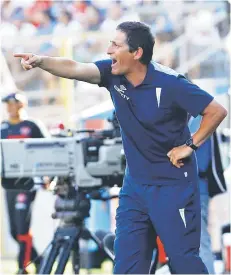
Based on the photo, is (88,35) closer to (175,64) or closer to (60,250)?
(175,64)

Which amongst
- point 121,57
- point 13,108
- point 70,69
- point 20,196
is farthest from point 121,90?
point 13,108

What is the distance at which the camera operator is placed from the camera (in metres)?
9.03

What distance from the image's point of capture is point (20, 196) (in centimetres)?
919

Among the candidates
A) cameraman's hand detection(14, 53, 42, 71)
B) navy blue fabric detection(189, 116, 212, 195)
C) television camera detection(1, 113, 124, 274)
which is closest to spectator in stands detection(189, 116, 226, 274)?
navy blue fabric detection(189, 116, 212, 195)

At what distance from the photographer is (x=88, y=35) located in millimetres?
11148

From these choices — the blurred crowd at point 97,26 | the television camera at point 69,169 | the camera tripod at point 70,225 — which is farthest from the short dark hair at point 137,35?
the blurred crowd at point 97,26

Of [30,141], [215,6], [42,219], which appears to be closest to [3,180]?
[30,141]

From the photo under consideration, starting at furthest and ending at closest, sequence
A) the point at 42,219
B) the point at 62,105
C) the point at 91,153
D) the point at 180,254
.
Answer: the point at 62,105 < the point at 42,219 < the point at 91,153 < the point at 180,254

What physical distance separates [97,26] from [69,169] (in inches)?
249

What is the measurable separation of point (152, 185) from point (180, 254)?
38 cm

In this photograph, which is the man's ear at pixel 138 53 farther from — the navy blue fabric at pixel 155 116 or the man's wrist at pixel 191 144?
the man's wrist at pixel 191 144

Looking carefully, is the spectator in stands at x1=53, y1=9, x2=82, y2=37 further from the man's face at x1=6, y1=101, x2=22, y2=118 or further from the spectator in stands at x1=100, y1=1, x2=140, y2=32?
the man's face at x1=6, y1=101, x2=22, y2=118

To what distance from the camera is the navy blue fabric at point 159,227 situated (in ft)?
17.0

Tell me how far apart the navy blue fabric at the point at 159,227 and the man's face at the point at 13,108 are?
14.0 ft
